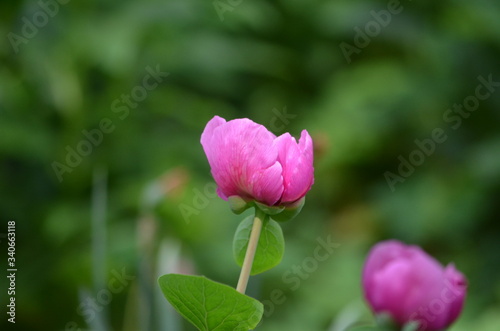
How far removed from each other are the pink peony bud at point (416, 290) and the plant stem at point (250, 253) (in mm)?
102

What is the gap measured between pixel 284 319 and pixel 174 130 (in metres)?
0.41

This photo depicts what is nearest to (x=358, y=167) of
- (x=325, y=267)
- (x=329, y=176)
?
(x=329, y=176)

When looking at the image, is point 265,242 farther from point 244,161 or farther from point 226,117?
point 226,117

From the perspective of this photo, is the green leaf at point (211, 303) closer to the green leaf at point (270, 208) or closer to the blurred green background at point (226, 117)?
the green leaf at point (270, 208)

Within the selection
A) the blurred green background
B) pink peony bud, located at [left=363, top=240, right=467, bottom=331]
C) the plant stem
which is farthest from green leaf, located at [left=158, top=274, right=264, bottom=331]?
the blurred green background

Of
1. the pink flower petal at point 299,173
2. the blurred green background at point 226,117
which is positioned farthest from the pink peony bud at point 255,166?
the blurred green background at point 226,117

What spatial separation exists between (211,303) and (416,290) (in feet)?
0.46

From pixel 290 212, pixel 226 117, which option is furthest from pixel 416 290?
pixel 226 117

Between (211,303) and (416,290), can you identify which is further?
(416,290)

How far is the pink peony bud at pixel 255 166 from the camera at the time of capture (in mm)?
327

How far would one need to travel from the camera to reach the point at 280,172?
33 centimetres

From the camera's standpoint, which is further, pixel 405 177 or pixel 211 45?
pixel 405 177

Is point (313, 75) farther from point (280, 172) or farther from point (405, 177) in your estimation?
point (280, 172)

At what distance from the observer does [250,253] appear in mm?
317
